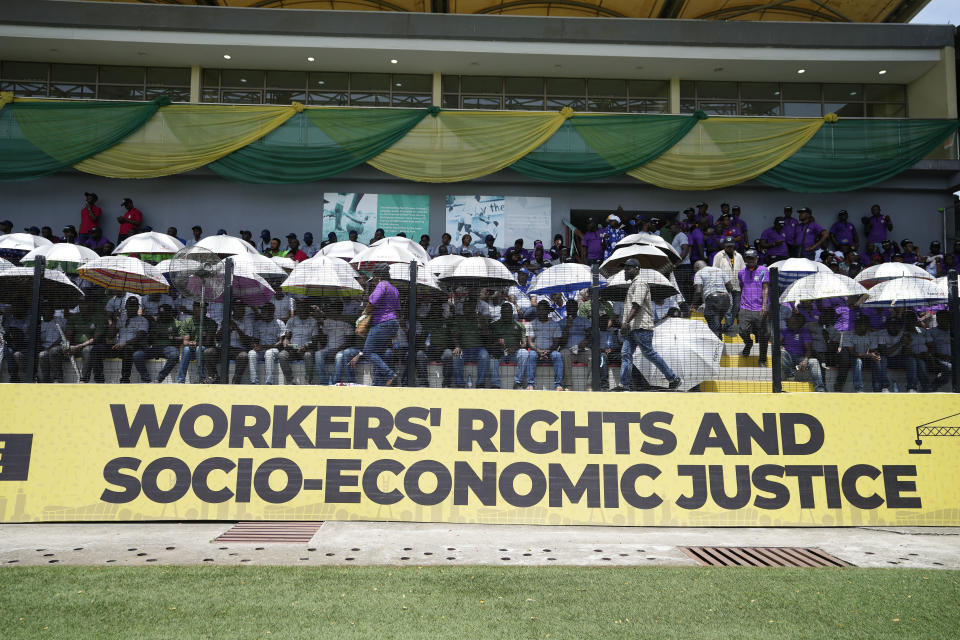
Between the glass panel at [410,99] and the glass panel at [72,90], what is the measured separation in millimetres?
8029

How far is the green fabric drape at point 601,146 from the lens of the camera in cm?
1653

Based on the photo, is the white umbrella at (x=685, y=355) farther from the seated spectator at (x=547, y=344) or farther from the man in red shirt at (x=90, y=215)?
the man in red shirt at (x=90, y=215)

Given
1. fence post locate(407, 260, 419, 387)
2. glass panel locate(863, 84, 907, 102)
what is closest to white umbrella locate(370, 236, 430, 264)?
fence post locate(407, 260, 419, 387)

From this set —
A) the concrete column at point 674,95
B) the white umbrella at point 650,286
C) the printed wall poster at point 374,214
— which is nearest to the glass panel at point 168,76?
the printed wall poster at point 374,214

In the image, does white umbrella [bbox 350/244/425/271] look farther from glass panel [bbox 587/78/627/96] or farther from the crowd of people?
glass panel [bbox 587/78/627/96]

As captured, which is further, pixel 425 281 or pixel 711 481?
pixel 425 281

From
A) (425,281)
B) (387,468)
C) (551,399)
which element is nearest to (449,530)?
(387,468)

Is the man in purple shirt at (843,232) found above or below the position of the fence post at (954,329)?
above

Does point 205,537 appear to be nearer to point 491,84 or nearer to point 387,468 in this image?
point 387,468

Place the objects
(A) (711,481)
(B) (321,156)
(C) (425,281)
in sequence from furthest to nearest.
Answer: (B) (321,156) → (C) (425,281) → (A) (711,481)

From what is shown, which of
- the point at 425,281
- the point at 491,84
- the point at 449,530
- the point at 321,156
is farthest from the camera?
the point at 491,84

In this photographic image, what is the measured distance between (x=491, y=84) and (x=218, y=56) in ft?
23.8

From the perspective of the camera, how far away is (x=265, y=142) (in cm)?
1661

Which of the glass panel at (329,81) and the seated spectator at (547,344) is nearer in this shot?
the seated spectator at (547,344)
